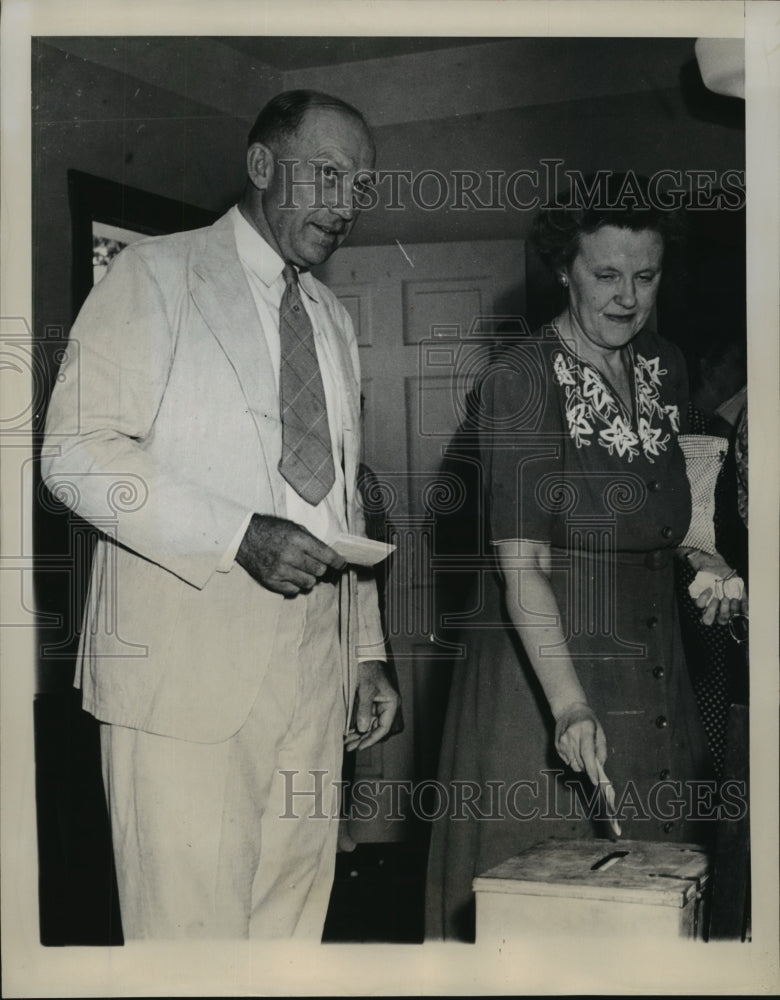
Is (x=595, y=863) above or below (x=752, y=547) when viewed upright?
below

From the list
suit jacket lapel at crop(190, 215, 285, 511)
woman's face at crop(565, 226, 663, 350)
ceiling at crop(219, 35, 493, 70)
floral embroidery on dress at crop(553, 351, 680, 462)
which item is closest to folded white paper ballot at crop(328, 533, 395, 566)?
suit jacket lapel at crop(190, 215, 285, 511)

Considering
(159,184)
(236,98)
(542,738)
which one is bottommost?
(542,738)

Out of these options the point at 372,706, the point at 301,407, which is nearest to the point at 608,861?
the point at 372,706

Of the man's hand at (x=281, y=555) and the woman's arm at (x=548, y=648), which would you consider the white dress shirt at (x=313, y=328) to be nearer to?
the man's hand at (x=281, y=555)

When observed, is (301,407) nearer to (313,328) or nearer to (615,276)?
(313,328)

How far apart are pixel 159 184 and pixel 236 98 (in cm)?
24

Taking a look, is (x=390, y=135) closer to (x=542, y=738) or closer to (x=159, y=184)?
(x=159, y=184)

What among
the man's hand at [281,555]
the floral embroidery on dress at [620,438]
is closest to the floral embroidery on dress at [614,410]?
the floral embroidery on dress at [620,438]

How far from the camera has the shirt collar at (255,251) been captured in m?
2.50

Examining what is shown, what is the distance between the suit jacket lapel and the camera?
2461 mm

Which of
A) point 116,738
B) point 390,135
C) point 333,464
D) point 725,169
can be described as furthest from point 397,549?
point 725,169

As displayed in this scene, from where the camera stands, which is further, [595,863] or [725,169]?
[725,169]

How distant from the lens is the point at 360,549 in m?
2.51

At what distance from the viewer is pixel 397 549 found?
2.53 metres
